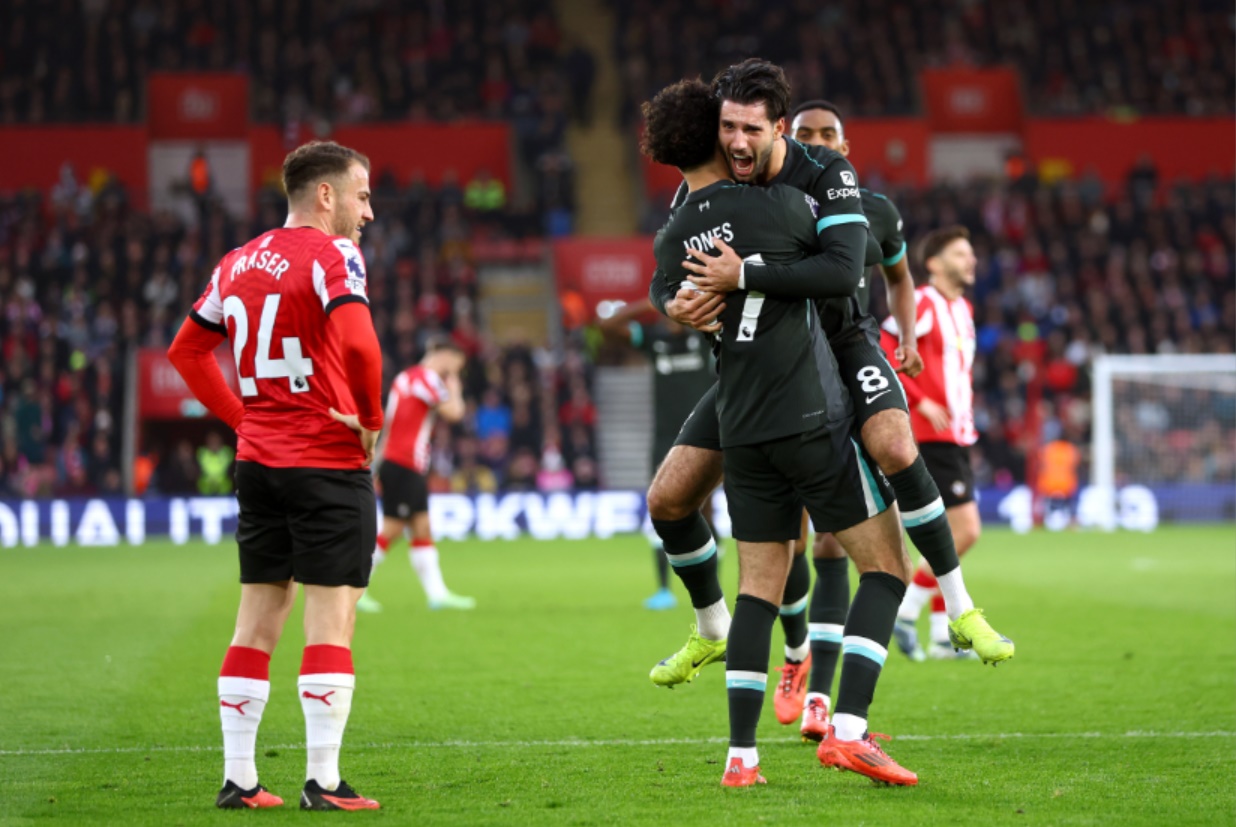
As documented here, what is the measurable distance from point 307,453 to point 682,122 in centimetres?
165

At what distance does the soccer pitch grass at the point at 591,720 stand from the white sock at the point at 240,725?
0.48 feet

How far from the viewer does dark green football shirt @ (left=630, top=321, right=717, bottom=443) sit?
11930mm

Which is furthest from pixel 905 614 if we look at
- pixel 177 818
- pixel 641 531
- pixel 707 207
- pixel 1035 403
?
pixel 1035 403

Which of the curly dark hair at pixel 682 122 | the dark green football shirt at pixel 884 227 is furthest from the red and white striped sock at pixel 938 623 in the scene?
the curly dark hair at pixel 682 122

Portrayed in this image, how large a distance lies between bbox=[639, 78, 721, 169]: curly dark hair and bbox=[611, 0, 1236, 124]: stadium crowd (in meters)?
29.0

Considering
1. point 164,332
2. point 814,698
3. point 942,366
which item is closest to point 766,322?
point 814,698

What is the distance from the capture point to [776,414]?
526cm

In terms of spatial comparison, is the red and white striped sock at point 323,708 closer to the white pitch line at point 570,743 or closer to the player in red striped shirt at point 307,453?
the player in red striped shirt at point 307,453

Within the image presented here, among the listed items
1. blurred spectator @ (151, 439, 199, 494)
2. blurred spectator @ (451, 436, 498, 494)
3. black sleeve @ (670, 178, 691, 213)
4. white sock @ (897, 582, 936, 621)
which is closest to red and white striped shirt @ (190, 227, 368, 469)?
black sleeve @ (670, 178, 691, 213)

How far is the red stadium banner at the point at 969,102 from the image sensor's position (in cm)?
3541

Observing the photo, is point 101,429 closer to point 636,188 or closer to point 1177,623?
point 636,188

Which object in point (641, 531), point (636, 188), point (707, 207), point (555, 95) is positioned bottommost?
point (641, 531)

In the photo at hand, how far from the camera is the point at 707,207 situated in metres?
5.30

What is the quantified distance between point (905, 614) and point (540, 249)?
73.1 feet
